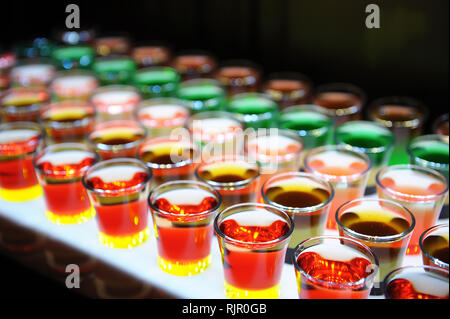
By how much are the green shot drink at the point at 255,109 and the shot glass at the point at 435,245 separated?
0.62 m

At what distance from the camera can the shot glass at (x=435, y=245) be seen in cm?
93

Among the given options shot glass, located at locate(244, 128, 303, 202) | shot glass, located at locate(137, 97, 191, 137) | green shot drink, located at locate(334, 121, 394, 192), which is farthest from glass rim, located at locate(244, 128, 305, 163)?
shot glass, located at locate(137, 97, 191, 137)

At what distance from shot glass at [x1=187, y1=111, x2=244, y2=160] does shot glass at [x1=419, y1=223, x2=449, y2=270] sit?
539 millimetres

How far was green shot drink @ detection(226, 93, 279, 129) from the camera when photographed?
58.8 inches

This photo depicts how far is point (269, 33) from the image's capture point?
1.85 metres

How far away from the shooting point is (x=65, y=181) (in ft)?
3.97

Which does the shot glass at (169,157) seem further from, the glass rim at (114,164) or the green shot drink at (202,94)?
the green shot drink at (202,94)

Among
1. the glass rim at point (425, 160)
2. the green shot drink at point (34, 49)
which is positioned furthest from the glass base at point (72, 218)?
the green shot drink at point (34, 49)

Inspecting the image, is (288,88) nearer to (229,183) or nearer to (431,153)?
(431,153)

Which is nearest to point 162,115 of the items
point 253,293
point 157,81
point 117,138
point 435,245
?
point 117,138

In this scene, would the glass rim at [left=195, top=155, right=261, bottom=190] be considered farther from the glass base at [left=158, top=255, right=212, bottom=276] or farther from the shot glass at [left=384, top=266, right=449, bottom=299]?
the shot glass at [left=384, top=266, right=449, bottom=299]

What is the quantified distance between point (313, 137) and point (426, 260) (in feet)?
1.74

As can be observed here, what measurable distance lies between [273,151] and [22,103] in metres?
0.85
